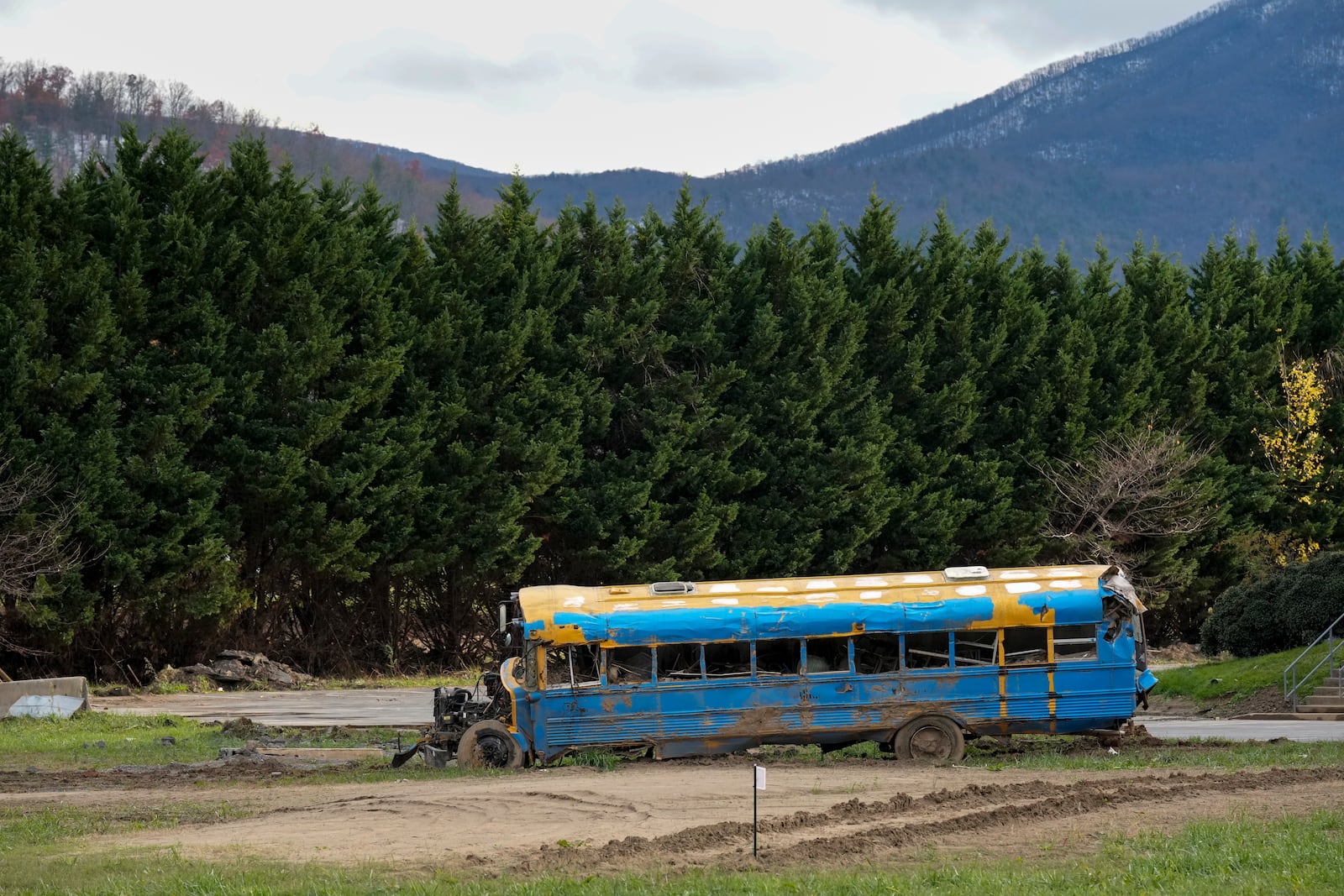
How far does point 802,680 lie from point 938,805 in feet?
20.8

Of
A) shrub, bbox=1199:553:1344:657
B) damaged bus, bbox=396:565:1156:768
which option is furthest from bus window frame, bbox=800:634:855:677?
shrub, bbox=1199:553:1344:657

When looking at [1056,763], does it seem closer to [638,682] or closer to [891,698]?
[891,698]

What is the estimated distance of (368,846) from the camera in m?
16.2

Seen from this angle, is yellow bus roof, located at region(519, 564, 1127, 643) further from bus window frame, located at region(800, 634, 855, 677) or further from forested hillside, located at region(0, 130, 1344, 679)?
forested hillside, located at region(0, 130, 1344, 679)

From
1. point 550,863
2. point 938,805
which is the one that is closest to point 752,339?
point 938,805

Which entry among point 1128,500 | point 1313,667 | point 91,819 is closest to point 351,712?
point 91,819

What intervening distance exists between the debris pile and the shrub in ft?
84.0

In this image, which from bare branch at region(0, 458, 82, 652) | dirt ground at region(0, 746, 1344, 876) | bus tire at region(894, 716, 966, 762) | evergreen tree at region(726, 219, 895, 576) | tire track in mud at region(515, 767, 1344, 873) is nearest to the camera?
tire track in mud at region(515, 767, 1344, 873)

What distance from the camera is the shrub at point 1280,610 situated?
3609 centimetres

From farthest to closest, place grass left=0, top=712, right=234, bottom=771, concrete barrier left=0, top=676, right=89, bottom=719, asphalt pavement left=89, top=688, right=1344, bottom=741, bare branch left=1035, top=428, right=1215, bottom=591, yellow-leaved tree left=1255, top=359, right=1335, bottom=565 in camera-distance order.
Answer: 1. yellow-leaved tree left=1255, top=359, right=1335, bottom=565
2. bare branch left=1035, top=428, right=1215, bottom=591
3. concrete barrier left=0, top=676, right=89, bottom=719
4. asphalt pavement left=89, top=688, right=1344, bottom=741
5. grass left=0, top=712, right=234, bottom=771

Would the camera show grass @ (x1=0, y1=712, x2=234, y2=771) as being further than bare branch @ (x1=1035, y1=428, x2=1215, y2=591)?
No

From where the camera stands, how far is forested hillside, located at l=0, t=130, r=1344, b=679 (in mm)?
41219

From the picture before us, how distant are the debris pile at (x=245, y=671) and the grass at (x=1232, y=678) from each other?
2375 centimetres

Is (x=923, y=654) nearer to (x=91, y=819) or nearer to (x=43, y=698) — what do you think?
(x=91, y=819)
